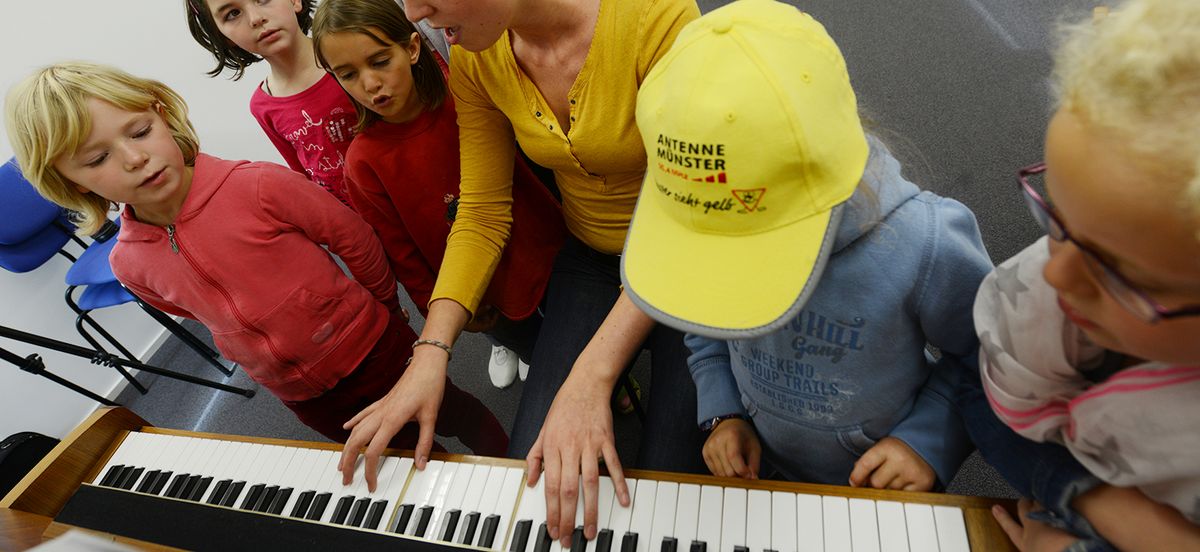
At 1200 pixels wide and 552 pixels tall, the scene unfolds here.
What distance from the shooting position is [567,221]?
1408 mm

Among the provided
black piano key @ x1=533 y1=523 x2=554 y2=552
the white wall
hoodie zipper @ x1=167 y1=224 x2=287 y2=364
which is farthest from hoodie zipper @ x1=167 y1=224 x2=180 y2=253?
the white wall

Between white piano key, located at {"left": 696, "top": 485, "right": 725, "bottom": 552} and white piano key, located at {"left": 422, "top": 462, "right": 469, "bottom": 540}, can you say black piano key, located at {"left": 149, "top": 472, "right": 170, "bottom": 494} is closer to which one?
white piano key, located at {"left": 422, "top": 462, "right": 469, "bottom": 540}

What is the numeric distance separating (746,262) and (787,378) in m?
0.29

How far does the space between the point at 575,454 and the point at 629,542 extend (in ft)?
0.46

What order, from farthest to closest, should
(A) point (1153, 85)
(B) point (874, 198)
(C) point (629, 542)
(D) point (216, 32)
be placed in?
(D) point (216, 32) < (C) point (629, 542) < (B) point (874, 198) < (A) point (1153, 85)

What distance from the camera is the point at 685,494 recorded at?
83 cm

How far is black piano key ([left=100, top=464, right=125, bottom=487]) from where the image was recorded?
109 centimetres

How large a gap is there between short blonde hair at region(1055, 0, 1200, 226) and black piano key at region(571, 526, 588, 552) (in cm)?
70

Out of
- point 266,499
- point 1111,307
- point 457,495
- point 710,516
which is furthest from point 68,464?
point 1111,307

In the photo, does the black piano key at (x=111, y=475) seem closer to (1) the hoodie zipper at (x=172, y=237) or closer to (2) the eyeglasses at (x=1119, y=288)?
(1) the hoodie zipper at (x=172, y=237)

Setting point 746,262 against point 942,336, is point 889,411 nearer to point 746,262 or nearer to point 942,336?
point 942,336

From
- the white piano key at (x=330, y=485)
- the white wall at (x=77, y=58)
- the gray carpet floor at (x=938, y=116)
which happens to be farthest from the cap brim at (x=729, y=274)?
the white wall at (x=77, y=58)

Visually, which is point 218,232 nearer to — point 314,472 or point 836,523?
point 314,472

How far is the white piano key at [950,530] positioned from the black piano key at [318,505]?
0.85 metres
